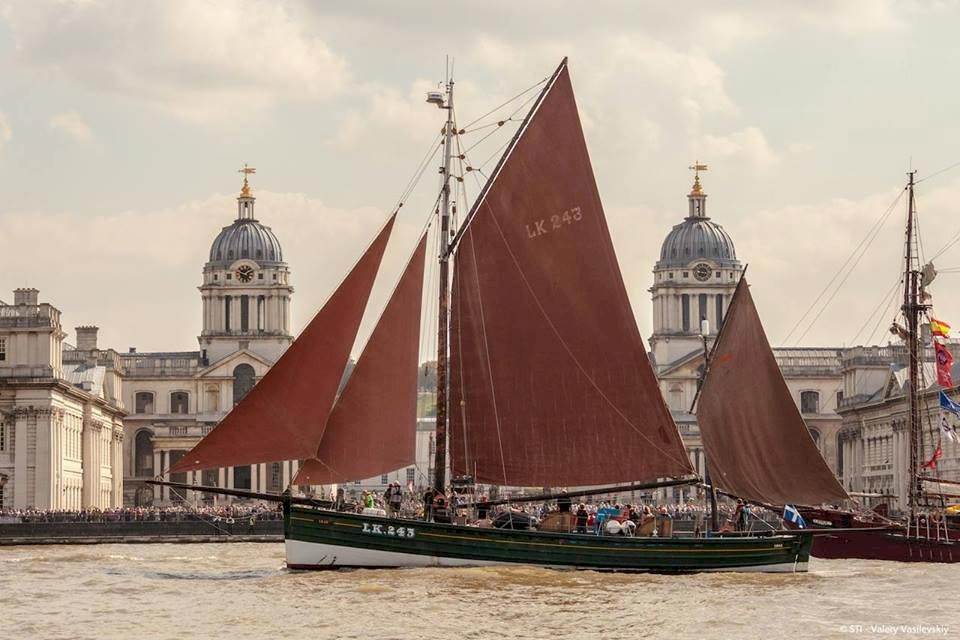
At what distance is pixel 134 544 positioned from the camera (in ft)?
287

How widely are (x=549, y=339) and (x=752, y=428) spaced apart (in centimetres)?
708

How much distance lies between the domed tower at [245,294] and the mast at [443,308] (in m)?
101

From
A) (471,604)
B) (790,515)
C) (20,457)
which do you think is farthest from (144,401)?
(471,604)

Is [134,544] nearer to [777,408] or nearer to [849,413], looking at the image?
[777,408]

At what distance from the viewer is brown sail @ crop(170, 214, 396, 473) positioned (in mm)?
49594

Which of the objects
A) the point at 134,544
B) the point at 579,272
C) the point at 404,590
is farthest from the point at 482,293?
the point at 134,544

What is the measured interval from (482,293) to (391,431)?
12.4 feet


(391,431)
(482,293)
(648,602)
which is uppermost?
(482,293)

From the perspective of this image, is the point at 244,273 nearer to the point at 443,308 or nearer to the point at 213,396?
the point at 213,396

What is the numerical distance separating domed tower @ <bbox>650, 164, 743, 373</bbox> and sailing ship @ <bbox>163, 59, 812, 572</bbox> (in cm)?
10705

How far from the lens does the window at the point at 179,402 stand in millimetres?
152375

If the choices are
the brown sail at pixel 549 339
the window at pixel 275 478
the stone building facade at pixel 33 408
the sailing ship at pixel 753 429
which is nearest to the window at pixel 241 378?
the window at pixel 275 478

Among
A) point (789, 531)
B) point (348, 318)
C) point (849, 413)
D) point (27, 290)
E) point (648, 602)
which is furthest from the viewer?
point (849, 413)

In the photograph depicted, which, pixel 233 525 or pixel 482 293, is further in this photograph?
pixel 233 525
